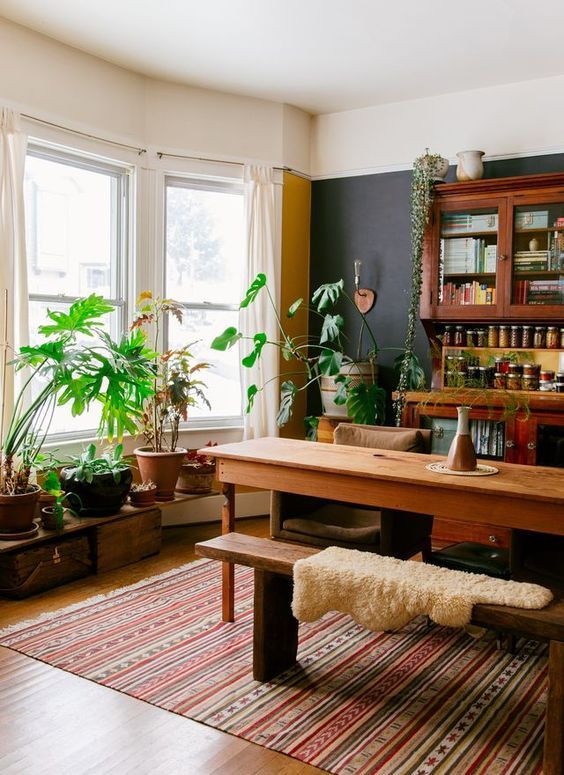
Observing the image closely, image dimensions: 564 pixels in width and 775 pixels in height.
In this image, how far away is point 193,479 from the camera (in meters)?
4.80

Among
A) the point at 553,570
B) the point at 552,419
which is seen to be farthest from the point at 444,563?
the point at 552,419

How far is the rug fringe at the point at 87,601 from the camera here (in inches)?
130

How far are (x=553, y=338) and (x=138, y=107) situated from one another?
3.14 m

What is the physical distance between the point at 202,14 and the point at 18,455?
258 cm

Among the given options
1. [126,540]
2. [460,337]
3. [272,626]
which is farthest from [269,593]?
[460,337]

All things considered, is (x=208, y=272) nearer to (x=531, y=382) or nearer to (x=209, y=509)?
(x=209, y=509)

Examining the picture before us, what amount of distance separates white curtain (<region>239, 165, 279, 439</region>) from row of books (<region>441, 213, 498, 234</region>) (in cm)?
126

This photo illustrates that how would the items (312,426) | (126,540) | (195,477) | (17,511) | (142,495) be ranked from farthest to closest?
(312,426) → (195,477) → (142,495) → (126,540) → (17,511)

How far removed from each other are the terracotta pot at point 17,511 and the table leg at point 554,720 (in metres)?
2.55

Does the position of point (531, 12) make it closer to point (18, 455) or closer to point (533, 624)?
point (533, 624)

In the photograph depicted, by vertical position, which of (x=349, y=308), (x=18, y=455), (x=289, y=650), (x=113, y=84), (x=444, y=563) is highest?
(x=113, y=84)

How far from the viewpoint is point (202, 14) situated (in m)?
3.99

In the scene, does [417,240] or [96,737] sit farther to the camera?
[417,240]

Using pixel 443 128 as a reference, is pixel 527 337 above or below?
below
